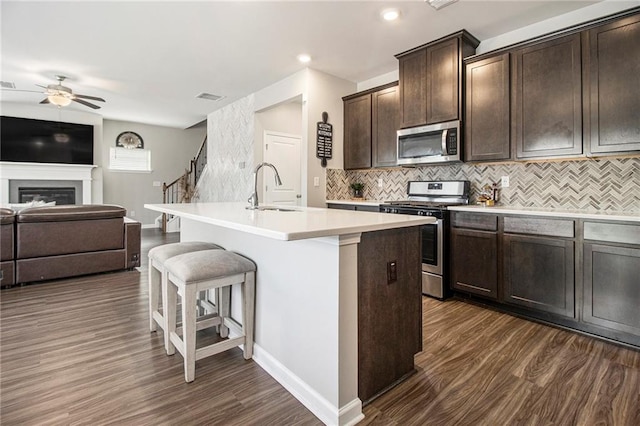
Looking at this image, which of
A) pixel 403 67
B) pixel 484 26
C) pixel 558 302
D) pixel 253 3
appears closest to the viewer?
pixel 558 302

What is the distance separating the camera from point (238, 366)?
203 cm

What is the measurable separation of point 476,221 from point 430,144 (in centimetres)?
99

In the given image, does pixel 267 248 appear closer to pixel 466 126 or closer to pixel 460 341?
pixel 460 341

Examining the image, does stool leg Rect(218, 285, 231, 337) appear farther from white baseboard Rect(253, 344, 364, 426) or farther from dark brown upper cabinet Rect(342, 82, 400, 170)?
dark brown upper cabinet Rect(342, 82, 400, 170)

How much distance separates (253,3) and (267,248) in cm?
215

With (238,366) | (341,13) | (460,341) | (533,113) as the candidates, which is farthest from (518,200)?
(238,366)

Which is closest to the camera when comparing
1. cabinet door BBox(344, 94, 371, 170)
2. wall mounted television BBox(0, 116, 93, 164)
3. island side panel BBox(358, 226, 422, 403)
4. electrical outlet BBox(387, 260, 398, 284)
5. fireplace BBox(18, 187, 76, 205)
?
island side panel BBox(358, 226, 422, 403)

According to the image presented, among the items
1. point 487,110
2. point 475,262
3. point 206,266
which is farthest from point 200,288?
point 487,110

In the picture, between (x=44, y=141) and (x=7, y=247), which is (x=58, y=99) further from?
(x=44, y=141)

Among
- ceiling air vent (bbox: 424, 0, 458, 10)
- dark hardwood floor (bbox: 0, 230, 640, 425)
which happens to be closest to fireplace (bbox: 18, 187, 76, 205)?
dark hardwood floor (bbox: 0, 230, 640, 425)

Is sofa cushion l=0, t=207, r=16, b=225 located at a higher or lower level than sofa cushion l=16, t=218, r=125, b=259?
higher

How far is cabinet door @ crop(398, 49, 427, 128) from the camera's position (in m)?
3.57

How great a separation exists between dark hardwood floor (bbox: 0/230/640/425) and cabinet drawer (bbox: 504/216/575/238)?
2.50 ft

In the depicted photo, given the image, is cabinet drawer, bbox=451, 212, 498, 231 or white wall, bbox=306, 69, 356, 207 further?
white wall, bbox=306, 69, 356, 207
